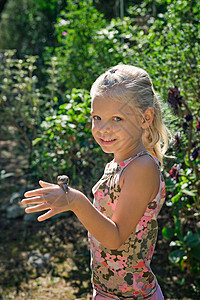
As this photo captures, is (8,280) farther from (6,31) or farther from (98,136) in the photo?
(6,31)

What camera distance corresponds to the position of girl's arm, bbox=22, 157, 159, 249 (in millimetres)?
1058

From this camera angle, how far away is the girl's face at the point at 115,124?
4.06 ft

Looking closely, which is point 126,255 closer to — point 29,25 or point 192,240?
point 192,240

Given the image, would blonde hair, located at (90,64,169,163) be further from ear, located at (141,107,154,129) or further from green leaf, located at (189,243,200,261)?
green leaf, located at (189,243,200,261)

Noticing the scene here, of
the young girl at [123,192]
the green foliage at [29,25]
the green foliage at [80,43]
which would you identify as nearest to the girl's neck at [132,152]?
the young girl at [123,192]

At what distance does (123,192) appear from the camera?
47.3 inches

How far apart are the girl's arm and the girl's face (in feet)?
0.29

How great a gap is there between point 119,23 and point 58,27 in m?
1.06

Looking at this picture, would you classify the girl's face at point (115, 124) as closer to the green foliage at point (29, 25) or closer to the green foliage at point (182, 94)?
the green foliage at point (182, 94)

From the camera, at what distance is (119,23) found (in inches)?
128

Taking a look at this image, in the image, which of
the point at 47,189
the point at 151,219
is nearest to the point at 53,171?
the point at 151,219

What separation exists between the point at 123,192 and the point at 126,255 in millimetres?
288

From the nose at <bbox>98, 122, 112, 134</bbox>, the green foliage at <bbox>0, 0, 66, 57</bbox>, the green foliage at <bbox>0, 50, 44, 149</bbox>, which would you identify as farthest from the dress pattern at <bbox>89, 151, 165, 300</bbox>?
Answer: the green foliage at <bbox>0, 0, 66, 57</bbox>

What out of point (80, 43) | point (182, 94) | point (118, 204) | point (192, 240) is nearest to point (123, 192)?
point (118, 204)
